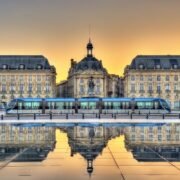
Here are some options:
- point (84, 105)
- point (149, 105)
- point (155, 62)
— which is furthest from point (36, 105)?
point (155, 62)

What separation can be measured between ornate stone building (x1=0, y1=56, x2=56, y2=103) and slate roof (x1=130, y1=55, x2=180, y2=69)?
32.0m

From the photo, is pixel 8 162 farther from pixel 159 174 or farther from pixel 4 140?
pixel 4 140

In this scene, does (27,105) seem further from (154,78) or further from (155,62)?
(154,78)

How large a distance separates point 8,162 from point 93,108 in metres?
71.9

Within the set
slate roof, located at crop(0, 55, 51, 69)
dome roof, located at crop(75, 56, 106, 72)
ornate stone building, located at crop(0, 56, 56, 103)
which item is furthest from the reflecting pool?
dome roof, located at crop(75, 56, 106, 72)

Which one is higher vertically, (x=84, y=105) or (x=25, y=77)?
(x=25, y=77)

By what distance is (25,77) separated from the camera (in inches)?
6791

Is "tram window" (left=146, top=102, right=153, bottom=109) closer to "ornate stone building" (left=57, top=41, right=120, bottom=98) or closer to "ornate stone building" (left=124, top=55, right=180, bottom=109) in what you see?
"ornate stone building" (left=124, top=55, right=180, bottom=109)

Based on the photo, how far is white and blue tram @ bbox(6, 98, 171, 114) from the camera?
3319 inches

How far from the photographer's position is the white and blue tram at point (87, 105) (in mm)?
84312

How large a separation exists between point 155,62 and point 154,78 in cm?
630

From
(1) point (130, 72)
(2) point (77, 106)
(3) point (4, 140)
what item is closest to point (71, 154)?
(3) point (4, 140)

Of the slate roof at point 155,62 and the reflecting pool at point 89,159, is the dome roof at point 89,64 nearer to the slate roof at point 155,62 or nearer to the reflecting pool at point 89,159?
the slate roof at point 155,62

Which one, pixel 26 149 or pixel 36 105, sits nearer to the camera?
pixel 26 149
